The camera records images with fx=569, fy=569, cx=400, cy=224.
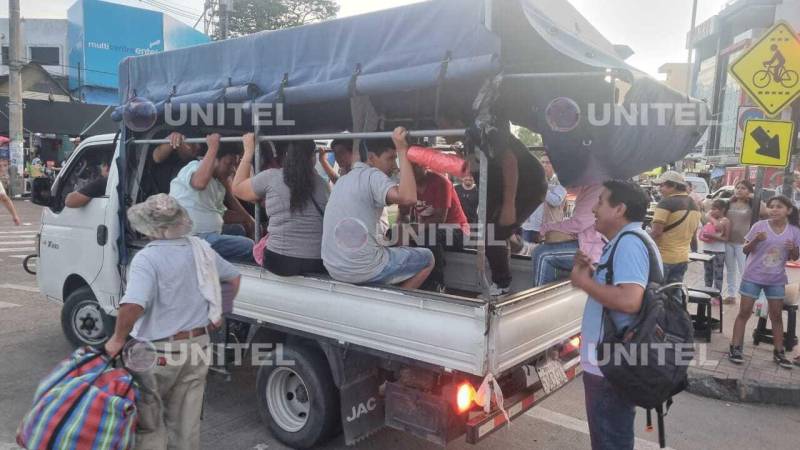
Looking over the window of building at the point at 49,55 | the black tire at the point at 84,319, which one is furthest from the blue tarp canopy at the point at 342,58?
the window of building at the point at 49,55

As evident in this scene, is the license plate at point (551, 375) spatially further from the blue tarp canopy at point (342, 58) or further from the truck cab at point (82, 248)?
the truck cab at point (82, 248)

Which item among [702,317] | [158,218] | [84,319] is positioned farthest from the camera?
[702,317]

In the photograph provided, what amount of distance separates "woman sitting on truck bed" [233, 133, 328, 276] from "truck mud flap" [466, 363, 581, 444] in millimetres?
1447

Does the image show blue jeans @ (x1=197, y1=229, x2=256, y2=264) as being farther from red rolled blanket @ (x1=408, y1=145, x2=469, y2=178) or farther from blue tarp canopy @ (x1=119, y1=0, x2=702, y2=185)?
red rolled blanket @ (x1=408, y1=145, x2=469, y2=178)

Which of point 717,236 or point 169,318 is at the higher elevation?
point 717,236

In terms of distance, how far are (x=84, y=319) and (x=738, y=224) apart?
7.72 m

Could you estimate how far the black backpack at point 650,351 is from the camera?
239cm

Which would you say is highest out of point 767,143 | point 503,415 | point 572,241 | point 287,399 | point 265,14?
point 265,14

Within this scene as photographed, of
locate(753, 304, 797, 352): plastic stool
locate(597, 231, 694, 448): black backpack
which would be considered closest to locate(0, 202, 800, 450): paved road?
locate(753, 304, 797, 352): plastic stool

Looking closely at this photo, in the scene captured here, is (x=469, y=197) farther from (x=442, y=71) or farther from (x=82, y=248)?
(x=82, y=248)

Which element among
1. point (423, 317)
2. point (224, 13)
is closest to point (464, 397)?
point (423, 317)

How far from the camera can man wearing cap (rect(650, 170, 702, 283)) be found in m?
5.58

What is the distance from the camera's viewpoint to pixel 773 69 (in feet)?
19.0

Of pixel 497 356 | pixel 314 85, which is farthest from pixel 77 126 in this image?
pixel 497 356
